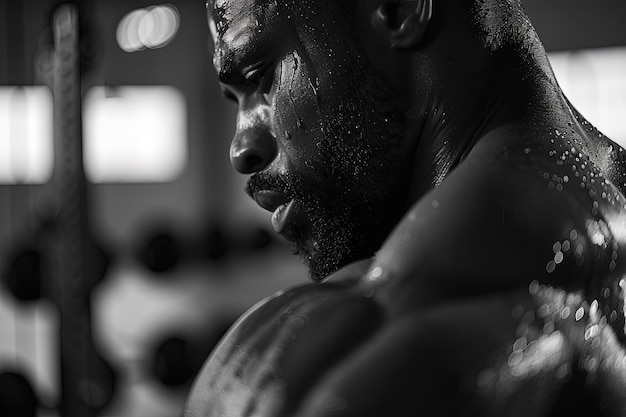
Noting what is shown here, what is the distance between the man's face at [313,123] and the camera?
2.35ft

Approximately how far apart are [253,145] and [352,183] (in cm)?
10

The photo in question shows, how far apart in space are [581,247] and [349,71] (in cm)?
26

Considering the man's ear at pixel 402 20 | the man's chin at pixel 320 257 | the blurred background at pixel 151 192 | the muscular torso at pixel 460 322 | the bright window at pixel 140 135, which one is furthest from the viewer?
the bright window at pixel 140 135

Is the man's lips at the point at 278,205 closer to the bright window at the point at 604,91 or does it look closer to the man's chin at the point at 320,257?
the man's chin at the point at 320,257

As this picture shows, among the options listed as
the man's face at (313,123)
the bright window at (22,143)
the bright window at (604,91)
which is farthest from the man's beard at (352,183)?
the bright window at (22,143)

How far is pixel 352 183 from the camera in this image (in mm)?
749

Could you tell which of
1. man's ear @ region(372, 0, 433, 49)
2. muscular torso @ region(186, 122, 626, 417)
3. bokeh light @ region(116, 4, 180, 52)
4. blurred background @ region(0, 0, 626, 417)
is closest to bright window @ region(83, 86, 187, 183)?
blurred background @ region(0, 0, 626, 417)

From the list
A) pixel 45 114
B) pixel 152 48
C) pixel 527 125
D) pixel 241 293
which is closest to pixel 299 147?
pixel 527 125

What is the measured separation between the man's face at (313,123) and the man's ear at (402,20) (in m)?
0.03

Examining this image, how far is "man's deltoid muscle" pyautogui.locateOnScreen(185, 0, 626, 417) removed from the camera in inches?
18.8

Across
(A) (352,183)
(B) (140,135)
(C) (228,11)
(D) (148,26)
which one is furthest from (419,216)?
(B) (140,135)

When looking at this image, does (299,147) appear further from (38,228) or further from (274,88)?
(38,228)

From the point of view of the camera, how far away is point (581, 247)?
553 millimetres

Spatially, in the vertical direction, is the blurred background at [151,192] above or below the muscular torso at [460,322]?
below
